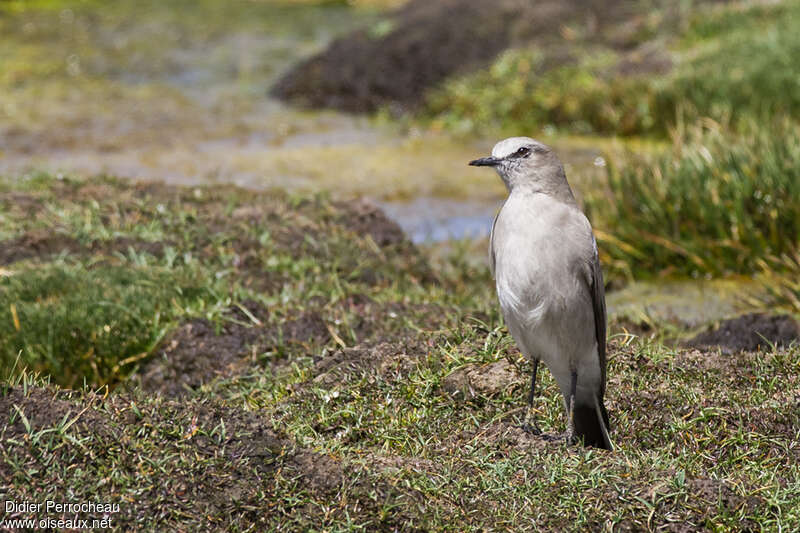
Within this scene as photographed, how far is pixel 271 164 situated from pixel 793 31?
21.0 ft

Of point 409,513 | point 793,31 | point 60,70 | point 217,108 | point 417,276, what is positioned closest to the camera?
point 409,513

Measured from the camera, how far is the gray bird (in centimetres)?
395

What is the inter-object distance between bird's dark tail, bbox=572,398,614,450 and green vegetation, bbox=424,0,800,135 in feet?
21.1

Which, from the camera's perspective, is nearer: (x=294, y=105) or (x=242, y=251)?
(x=242, y=251)

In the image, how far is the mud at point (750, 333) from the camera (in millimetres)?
5688

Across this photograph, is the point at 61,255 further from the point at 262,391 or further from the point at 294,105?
the point at 294,105

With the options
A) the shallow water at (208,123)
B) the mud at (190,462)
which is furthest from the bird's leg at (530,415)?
the shallow water at (208,123)

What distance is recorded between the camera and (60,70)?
15.4m

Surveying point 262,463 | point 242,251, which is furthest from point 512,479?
point 242,251

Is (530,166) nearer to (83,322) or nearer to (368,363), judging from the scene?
(368,363)

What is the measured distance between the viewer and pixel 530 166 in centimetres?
415

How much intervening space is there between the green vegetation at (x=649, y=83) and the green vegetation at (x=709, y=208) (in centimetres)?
244

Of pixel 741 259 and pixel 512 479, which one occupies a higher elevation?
pixel 512 479

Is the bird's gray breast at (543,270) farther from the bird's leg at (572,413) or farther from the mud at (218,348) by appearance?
the mud at (218,348)
